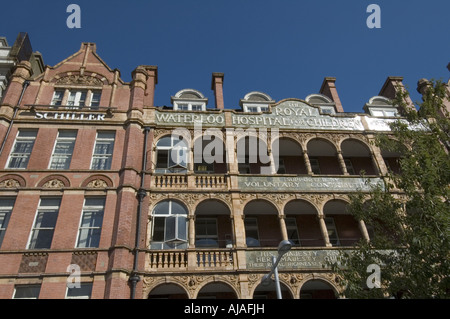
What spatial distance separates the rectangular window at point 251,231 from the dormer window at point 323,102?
937 cm

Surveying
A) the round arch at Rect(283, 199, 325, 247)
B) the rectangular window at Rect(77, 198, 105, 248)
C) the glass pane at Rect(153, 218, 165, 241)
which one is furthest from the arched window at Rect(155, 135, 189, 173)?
the round arch at Rect(283, 199, 325, 247)

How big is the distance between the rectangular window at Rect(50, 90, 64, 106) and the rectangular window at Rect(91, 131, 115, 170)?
3707mm

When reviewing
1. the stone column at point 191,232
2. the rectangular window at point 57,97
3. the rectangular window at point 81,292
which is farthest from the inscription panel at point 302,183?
the rectangular window at point 57,97

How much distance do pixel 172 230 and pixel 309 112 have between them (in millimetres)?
11864

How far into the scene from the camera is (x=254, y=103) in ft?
80.1

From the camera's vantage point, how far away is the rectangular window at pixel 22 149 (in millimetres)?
19198

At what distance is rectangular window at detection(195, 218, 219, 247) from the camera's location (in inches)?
752

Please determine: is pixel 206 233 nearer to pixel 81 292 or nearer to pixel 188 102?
pixel 81 292

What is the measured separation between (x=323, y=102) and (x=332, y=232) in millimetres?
9407

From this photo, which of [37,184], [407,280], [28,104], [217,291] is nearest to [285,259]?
[217,291]

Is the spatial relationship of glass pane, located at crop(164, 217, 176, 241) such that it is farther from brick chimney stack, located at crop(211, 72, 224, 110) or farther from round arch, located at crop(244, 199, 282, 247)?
brick chimney stack, located at crop(211, 72, 224, 110)

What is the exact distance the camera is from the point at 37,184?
18203 mm

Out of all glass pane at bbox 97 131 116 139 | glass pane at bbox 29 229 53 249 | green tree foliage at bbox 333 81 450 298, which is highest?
glass pane at bbox 97 131 116 139

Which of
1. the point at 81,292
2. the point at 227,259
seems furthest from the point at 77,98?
the point at 227,259
